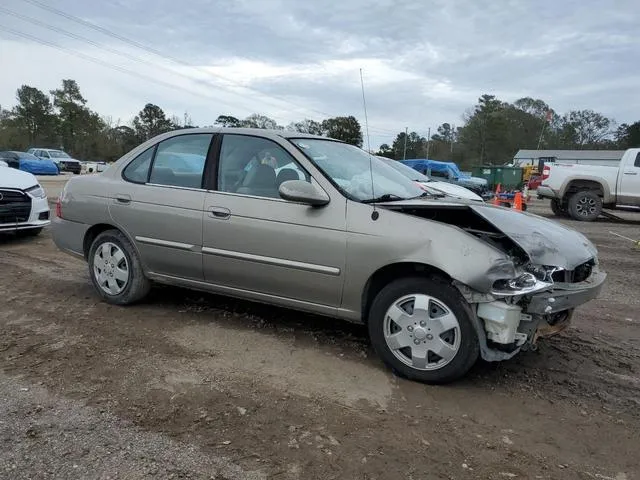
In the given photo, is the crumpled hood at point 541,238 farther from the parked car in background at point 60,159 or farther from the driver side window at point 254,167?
the parked car in background at point 60,159

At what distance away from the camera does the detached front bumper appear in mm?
3326

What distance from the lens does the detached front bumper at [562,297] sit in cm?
333

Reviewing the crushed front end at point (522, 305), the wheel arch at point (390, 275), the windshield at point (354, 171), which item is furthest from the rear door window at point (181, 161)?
the crushed front end at point (522, 305)

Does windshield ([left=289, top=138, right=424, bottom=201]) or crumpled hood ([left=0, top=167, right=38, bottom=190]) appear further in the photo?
crumpled hood ([left=0, top=167, right=38, bottom=190])

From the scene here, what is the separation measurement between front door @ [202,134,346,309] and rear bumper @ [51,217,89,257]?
1.57 metres

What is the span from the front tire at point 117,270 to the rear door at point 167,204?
140 mm

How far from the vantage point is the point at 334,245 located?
381 centimetres

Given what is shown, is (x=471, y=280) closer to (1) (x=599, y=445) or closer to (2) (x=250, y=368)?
(1) (x=599, y=445)

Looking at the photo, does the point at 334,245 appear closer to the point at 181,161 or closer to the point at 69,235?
the point at 181,161

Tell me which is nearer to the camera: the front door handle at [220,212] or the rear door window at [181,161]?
the front door handle at [220,212]

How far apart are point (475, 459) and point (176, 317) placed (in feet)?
9.79

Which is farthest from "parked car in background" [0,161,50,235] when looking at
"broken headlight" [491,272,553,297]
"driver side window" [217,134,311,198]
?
"broken headlight" [491,272,553,297]

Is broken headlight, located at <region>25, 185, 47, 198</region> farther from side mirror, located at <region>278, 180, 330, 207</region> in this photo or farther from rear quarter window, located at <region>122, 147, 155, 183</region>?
side mirror, located at <region>278, 180, 330, 207</region>

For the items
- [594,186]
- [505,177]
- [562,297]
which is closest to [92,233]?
[562,297]
